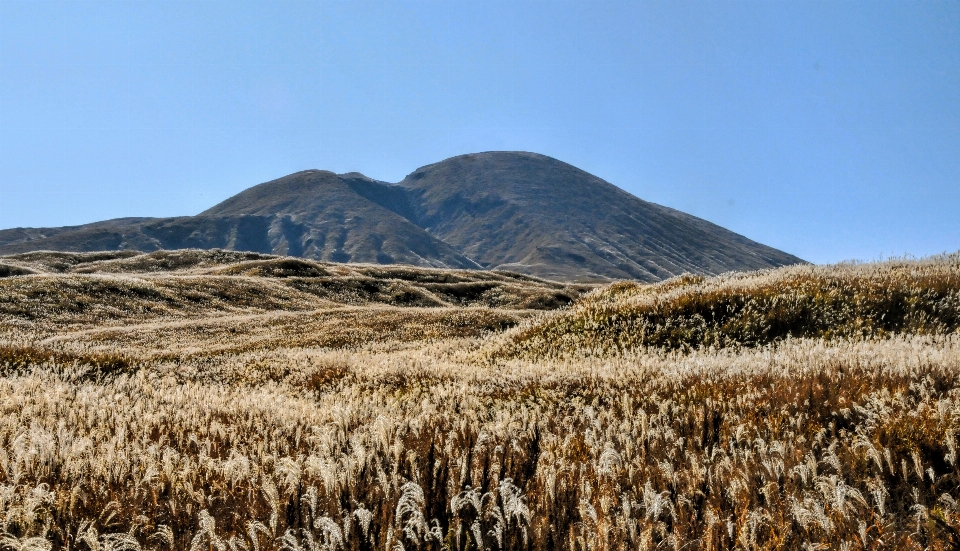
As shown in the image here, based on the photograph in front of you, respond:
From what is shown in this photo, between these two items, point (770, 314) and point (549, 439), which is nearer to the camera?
point (549, 439)

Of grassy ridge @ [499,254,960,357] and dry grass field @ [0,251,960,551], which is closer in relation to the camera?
dry grass field @ [0,251,960,551]

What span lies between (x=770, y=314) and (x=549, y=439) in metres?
12.5

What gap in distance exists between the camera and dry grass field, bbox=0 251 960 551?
9.69ft

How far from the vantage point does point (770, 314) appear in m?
15.3

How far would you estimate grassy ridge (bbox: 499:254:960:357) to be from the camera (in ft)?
47.0

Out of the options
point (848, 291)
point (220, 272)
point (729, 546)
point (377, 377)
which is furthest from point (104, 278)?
point (729, 546)

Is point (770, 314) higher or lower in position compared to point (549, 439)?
higher

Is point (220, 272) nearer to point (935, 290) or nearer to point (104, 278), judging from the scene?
point (104, 278)

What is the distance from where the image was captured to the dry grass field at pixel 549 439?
295cm

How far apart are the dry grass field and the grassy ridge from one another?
8 centimetres

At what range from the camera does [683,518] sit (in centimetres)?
310

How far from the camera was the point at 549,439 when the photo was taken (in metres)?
5.21

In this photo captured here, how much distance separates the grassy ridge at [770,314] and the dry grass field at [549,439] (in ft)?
0.26

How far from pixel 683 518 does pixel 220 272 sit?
226 ft
